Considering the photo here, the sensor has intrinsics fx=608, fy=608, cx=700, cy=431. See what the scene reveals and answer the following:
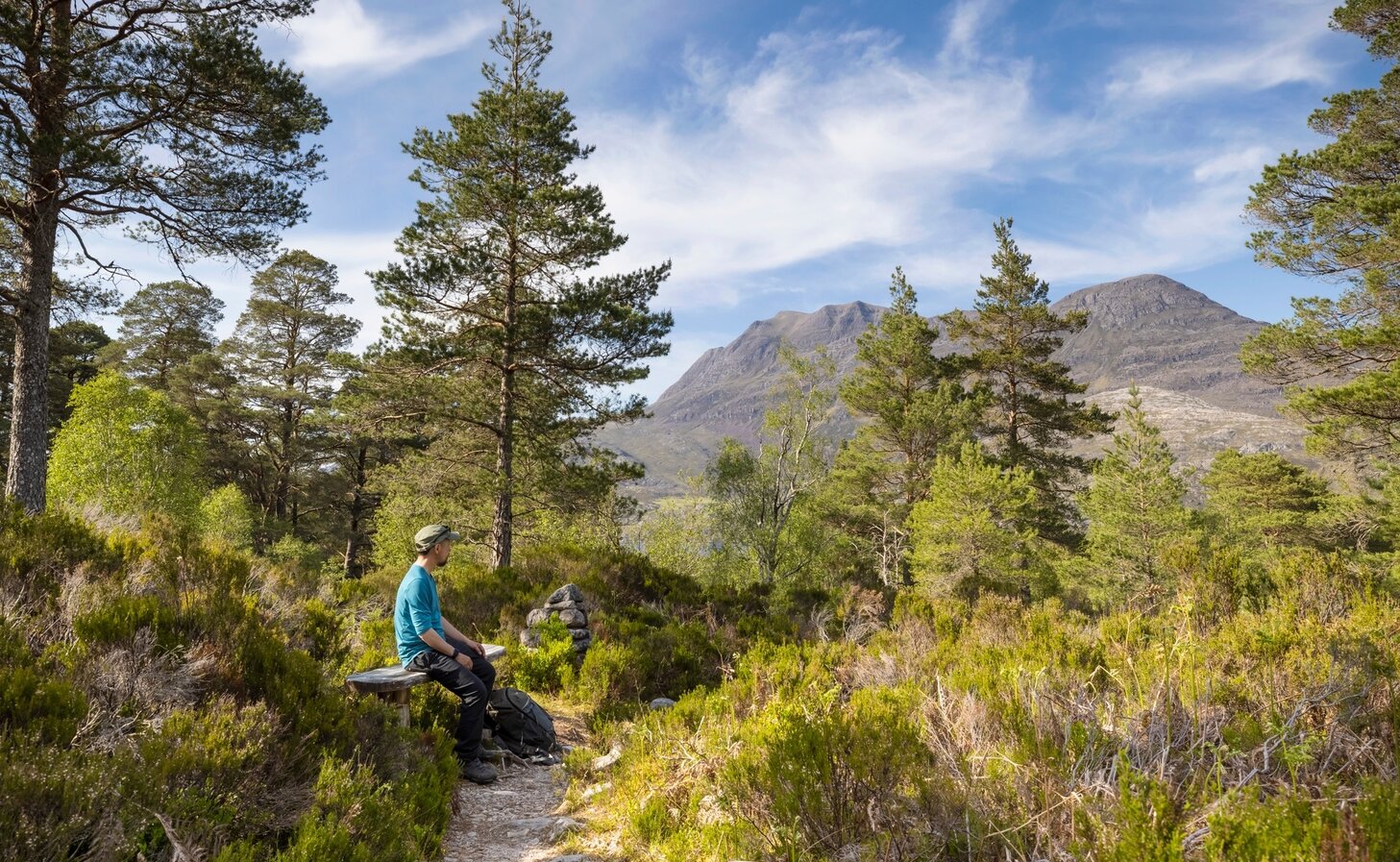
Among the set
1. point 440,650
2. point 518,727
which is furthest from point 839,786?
point 518,727

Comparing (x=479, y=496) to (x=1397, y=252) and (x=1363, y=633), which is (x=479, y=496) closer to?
(x=1363, y=633)

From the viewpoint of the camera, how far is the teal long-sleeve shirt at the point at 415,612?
187 inches

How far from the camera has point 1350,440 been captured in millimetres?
12125

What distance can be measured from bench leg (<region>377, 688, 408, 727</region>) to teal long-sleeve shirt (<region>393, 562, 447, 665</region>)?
0.23 metres

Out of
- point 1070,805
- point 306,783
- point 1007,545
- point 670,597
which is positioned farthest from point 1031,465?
point 306,783

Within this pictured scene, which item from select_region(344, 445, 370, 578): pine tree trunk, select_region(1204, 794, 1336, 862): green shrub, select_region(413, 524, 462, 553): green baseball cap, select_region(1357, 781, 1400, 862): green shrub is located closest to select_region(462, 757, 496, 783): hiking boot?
select_region(413, 524, 462, 553): green baseball cap

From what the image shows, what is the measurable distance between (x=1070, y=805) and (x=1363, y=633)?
2.93m

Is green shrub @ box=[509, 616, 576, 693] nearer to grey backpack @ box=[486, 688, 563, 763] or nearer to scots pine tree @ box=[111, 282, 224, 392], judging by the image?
grey backpack @ box=[486, 688, 563, 763]

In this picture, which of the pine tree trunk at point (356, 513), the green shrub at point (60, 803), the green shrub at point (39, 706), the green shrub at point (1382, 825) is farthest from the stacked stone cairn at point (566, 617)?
→ the pine tree trunk at point (356, 513)

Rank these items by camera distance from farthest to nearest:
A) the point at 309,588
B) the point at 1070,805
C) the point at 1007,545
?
the point at 1007,545 → the point at 309,588 → the point at 1070,805

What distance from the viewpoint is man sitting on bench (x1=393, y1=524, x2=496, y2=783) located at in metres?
4.77

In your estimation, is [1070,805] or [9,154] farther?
[9,154]

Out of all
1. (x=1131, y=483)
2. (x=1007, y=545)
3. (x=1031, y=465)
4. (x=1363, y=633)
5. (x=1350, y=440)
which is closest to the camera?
(x=1363, y=633)

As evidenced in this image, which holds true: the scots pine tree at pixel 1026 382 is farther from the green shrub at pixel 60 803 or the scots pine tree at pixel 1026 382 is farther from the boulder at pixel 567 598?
the green shrub at pixel 60 803
